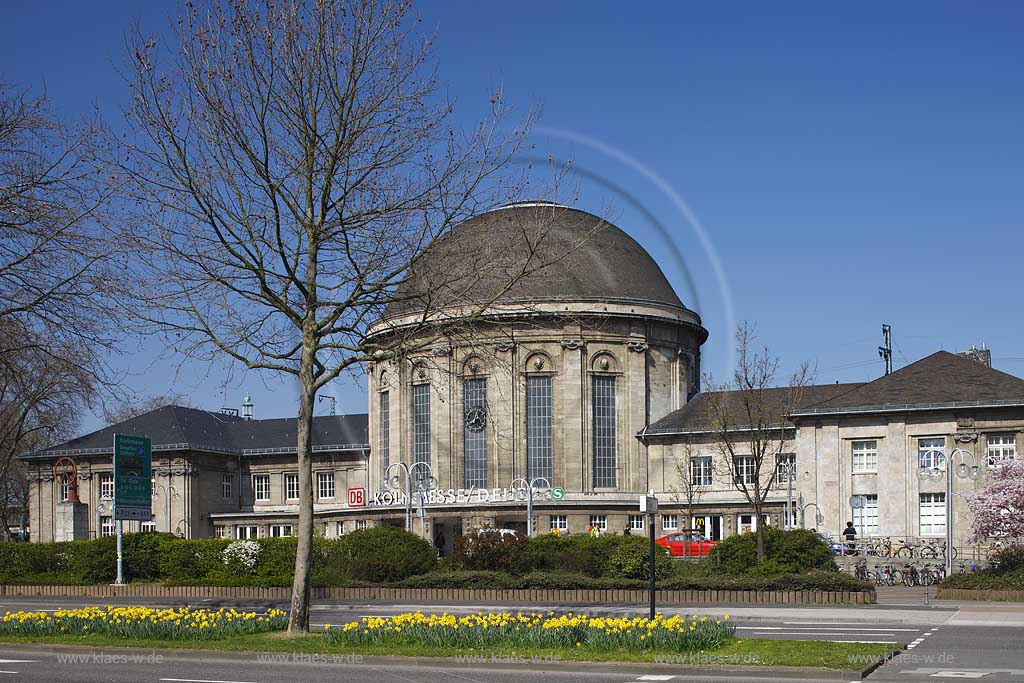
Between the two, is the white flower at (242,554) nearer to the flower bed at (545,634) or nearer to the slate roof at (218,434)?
the flower bed at (545,634)

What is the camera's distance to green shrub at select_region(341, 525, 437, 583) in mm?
37781

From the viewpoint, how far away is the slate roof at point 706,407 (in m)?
67.2

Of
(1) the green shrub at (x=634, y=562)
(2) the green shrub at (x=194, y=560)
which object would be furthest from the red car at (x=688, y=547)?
(2) the green shrub at (x=194, y=560)

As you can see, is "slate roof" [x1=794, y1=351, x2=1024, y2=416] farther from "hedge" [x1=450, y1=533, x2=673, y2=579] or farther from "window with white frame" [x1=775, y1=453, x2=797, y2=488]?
"hedge" [x1=450, y1=533, x2=673, y2=579]

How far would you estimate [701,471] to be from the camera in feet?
226

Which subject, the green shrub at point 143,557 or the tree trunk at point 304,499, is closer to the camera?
the tree trunk at point 304,499

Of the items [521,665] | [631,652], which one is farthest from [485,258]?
[521,665]

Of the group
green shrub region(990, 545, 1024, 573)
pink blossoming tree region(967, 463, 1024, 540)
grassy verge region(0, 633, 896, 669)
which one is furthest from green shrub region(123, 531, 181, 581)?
pink blossoming tree region(967, 463, 1024, 540)

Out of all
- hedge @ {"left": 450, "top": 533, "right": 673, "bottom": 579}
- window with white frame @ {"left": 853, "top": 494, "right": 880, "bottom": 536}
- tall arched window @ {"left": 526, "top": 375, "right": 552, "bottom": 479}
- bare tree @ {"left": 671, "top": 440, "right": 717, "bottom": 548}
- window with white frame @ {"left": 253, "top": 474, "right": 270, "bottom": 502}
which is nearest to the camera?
hedge @ {"left": 450, "top": 533, "right": 673, "bottom": 579}

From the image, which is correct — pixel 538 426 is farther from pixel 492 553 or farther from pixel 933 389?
pixel 492 553

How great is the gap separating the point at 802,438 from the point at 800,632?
37.4 meters

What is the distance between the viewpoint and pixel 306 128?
2316cm

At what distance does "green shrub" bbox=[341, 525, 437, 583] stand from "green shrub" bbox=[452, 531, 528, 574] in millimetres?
1073

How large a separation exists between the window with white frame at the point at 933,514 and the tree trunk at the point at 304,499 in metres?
41.3
